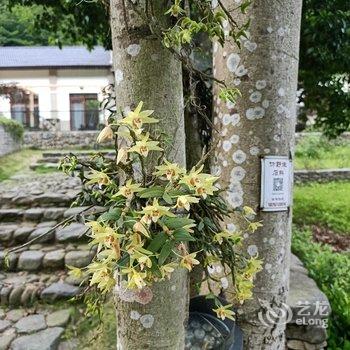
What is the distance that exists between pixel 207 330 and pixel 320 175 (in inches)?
344

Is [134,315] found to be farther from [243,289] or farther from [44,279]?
[44,279]

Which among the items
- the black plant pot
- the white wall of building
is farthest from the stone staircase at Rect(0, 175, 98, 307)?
the white wall of building

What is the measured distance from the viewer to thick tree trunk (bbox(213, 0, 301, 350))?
1504mm

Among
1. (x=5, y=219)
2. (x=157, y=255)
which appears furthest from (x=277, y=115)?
(x=5, y=219)

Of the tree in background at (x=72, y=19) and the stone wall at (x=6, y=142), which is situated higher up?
the tree in background at (x=72, y=19)

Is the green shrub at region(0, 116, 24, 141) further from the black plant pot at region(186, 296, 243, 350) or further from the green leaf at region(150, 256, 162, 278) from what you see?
the green leaf at region(150, 256, 162, 278)

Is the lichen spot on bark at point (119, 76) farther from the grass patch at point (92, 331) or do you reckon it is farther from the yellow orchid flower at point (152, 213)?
the grass patch at point (92, 331)

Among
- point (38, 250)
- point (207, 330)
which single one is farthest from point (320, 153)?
point (207, 330)

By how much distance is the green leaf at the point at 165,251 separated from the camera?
0.74 m

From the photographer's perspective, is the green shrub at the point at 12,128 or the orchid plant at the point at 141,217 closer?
the orchid plant at the point at 141,217

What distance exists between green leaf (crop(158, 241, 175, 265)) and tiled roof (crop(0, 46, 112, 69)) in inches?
612

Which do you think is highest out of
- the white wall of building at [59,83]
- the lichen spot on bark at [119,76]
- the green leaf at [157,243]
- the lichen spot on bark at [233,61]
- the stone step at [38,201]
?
the white wall of building at [59,83]

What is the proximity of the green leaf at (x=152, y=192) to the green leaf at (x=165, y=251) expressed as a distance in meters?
0.10

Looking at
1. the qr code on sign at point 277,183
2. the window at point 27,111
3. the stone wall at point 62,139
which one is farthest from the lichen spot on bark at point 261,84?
the window at point 27,111
